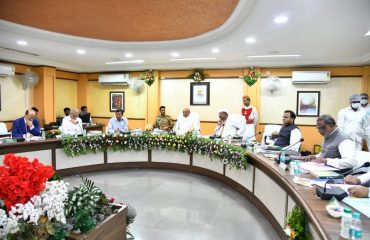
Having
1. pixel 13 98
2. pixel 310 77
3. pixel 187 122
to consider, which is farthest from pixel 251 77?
pixel 13 98

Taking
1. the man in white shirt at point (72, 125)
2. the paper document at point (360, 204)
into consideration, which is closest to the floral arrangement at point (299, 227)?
the paper document at point (360, 204)

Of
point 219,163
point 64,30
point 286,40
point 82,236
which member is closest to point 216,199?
point 219,163

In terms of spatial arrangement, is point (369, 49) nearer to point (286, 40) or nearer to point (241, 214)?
point (286, 40)

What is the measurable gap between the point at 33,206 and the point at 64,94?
8.74m

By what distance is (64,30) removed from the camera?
16.6ft

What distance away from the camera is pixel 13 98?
7.66 meters

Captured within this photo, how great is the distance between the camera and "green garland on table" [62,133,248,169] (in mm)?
5139

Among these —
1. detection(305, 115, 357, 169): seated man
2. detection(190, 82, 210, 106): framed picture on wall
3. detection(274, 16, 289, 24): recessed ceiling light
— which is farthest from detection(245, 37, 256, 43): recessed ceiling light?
detection(190, 82, 210, 106): framed picture on wall

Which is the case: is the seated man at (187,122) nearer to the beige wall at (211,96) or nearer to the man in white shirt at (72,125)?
the beige wall at (211,96)

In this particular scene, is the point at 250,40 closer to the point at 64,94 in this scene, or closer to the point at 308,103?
the point at 308,103

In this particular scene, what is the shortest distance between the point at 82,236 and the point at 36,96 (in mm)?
7772

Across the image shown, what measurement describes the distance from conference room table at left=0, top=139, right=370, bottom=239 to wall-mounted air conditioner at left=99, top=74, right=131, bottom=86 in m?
3.86

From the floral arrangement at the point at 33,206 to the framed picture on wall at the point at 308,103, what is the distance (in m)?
7.30

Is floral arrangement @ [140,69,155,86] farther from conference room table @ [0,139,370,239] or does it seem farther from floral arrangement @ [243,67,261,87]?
conference room table @ [0,139,370,239]
